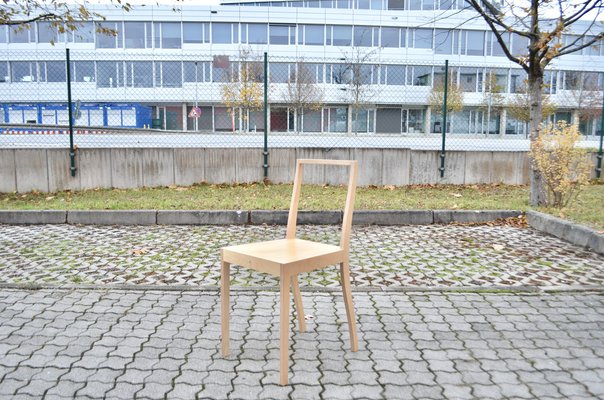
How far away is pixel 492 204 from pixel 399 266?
418cm

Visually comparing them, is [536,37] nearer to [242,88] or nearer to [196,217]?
[196,217]

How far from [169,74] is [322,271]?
2406 cm

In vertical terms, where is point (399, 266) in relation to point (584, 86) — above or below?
below

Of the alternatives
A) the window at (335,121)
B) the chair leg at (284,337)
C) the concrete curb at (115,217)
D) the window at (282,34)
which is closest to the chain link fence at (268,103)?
the window at (335,121)

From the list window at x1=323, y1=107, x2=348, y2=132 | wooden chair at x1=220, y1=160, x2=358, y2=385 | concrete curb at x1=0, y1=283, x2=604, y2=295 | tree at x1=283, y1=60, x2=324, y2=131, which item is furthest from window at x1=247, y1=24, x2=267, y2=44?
wooden chair at x1=220, y1=160, x2=358, y2=385

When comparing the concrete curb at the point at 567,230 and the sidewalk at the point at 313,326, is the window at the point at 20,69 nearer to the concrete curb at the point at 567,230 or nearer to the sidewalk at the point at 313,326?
the sidewalk at the point at 313,326

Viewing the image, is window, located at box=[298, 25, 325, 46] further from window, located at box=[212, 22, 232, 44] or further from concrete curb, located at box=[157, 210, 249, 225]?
concrete curb, located at box=[157, 210, 249, 225]

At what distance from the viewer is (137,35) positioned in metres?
44.9

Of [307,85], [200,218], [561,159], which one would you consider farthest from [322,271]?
[307,85]

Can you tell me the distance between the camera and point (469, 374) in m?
3.10

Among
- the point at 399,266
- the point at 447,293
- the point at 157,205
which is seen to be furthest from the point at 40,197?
the point at 447,293

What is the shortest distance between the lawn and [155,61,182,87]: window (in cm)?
1481

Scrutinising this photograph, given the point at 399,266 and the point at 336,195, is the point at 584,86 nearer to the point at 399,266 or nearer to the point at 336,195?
the point at 336,195

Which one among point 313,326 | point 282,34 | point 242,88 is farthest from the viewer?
point 282,34
